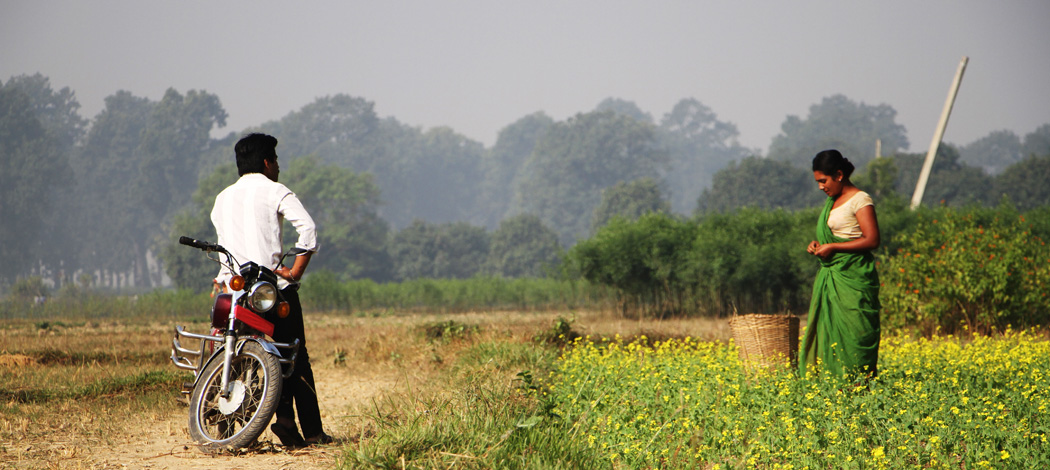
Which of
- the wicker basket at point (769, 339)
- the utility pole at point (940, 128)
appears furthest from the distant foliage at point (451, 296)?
the wicker basket at point (769, 339)

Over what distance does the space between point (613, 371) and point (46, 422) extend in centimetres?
440

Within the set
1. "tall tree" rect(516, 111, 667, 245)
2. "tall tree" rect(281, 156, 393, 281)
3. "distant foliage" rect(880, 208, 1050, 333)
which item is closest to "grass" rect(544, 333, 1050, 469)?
"distant foliage" rect(880, 208, 1050, 333)

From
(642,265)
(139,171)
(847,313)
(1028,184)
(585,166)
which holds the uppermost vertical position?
(585,166)

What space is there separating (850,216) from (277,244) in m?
4.22

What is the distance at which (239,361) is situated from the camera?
4.84 m

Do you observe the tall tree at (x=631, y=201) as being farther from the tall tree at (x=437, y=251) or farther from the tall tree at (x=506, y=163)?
the tall tree at (x=506, y=163)

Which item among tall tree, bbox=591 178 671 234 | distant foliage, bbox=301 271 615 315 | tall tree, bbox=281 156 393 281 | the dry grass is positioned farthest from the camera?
tall tree, bbox=591 178 671 234

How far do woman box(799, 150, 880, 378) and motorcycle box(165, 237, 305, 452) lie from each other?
3.96 m

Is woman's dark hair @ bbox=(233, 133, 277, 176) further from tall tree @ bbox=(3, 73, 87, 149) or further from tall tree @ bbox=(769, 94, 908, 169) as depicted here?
tall tree @ bbox=(769, 94, 908, 169)

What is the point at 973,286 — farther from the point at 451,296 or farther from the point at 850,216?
the point at 451,296

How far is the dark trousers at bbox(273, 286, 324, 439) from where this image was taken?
4.90 metres

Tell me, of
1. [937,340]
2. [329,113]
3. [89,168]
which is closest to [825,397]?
[937,340]

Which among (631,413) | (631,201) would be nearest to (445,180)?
(631,201)

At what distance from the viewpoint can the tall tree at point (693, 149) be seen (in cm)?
11625
